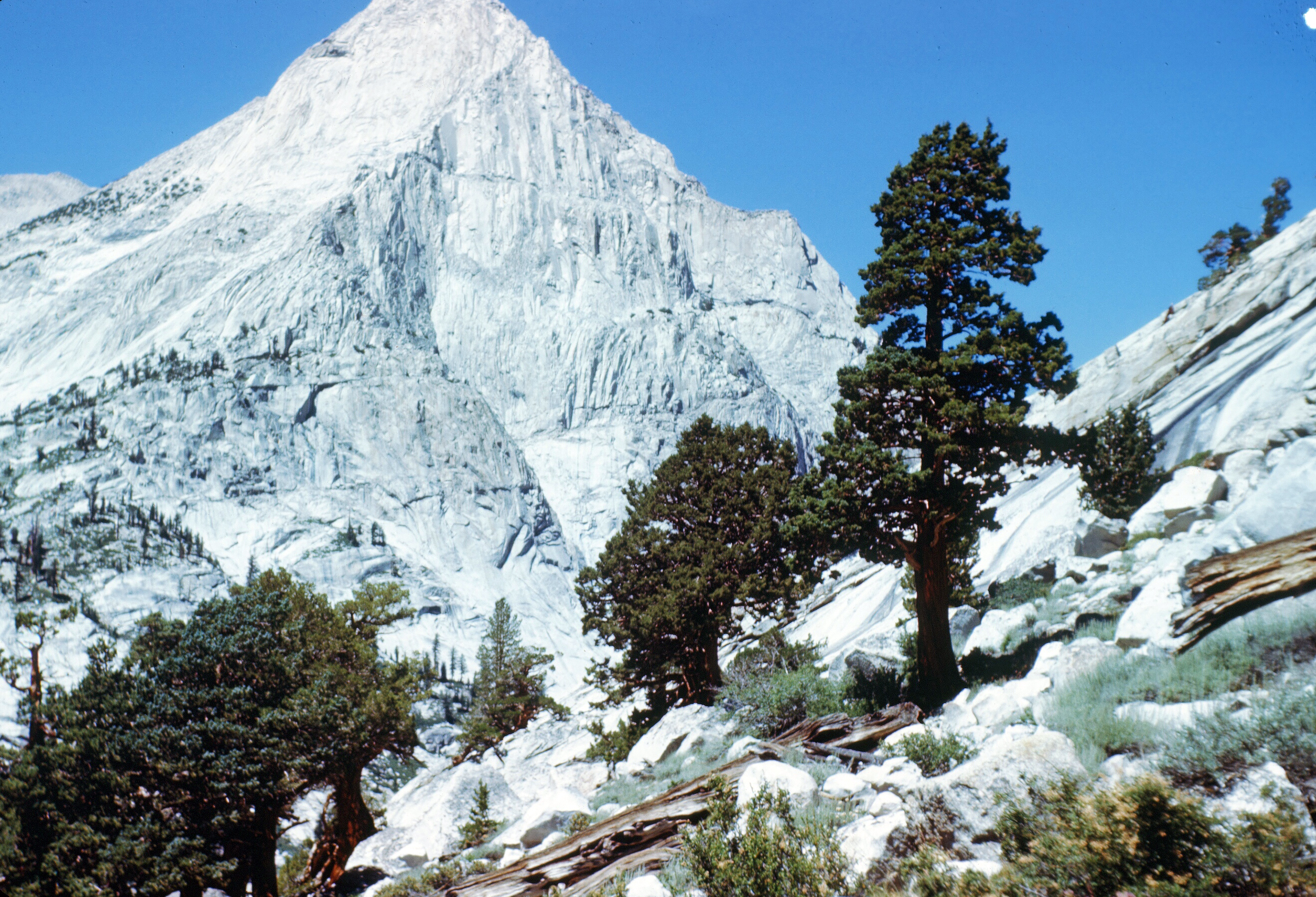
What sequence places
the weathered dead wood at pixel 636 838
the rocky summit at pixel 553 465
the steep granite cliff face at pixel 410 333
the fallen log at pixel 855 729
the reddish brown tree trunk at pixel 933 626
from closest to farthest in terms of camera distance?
the rocky summit at pixel 553 465
the weathered dead wood at pixel 636 838
the fallen log at pixel 855 729
the reddish brown tree trunk at pixel 933 626
the steep granite cliff face at pixel 410 333

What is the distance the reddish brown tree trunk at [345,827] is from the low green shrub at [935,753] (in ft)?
61.3

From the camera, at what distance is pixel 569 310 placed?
5591 inches

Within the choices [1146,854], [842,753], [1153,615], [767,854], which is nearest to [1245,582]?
[1153,615]

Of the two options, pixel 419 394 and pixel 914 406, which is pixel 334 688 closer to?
pixel 914 406

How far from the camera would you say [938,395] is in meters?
15.4

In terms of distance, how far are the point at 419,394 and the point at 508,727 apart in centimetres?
8645

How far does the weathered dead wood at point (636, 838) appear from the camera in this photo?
10.1m

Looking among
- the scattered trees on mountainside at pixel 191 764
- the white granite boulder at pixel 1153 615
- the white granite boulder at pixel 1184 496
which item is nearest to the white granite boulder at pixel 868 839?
the white granite boulder at pixel 1153 615

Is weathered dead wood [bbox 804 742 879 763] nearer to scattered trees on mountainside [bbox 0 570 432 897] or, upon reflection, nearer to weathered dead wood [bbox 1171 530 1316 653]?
weathered dead wood [bbox 1171 530 1316 653]

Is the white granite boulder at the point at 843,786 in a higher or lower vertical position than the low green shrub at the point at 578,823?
lower

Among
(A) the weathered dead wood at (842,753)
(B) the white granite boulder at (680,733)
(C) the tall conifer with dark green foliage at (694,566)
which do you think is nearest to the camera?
(A) the weathered dead wood at (842,753)

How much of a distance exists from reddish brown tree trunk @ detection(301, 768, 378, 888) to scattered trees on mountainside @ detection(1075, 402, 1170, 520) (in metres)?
23.7

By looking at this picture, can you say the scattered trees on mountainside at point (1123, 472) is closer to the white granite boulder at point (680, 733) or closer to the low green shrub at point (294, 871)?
the white granite boulder at point (680, 733)

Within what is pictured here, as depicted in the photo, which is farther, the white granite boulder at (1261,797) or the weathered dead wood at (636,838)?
the weathered dead wood at (636,838)
